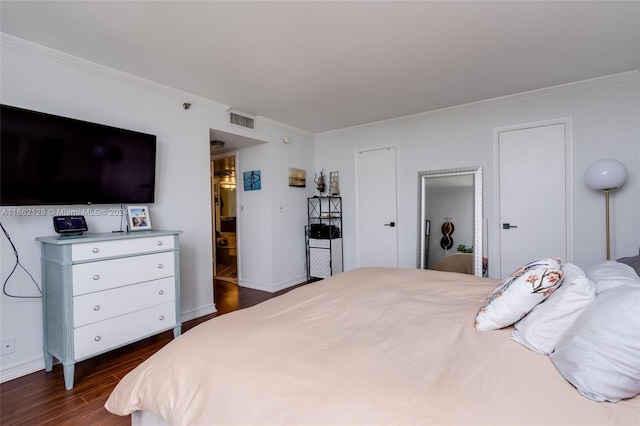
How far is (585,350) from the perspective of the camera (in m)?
0.92

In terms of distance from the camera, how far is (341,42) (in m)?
2.33

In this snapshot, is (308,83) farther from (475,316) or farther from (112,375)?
(112,375)

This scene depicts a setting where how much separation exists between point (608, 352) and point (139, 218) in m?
3.13

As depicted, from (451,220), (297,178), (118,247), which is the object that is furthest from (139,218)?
(451,220)

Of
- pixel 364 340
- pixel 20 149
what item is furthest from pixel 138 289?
pixel 364 340

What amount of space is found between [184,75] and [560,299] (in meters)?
3.21

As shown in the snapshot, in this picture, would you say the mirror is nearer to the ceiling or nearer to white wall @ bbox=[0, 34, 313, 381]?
the ceiling

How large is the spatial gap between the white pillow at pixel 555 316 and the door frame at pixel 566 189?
265cm

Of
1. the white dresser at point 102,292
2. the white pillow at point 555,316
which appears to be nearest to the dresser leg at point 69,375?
the white dresser at point 102,292

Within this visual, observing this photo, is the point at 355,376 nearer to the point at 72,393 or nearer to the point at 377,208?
the point at 72,393

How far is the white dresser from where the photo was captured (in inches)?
78.3

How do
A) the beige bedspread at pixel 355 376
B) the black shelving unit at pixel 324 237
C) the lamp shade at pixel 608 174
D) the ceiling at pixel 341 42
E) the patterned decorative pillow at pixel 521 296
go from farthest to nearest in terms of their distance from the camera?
the black shelving unit at pixel 324 237 < the lamp shade at pixel 608 174 < the ceiling at pixel 341 42 < the patterned decorative pillow at pixel 521 296 < the beige bedspread at pixel 355 376

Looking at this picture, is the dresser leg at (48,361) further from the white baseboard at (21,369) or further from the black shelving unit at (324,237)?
the black shelving unit at (324,237)

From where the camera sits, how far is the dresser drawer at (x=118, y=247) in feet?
6.66
